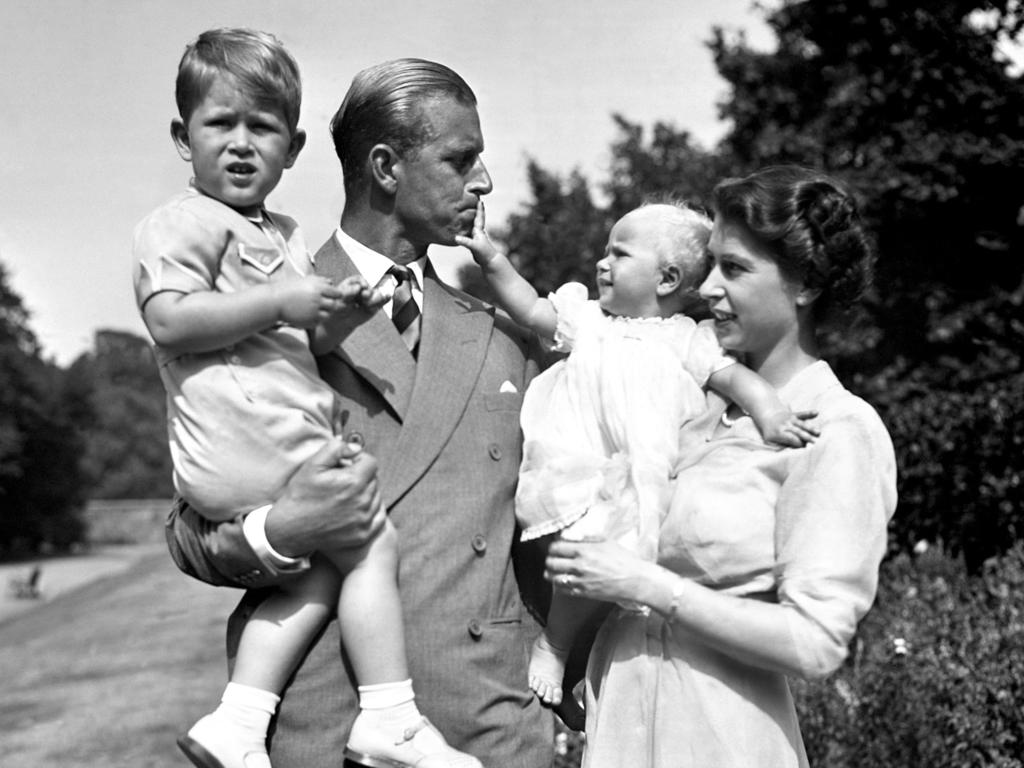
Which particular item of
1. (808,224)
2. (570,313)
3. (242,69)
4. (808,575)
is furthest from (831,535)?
(242,69)

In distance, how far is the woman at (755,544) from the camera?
8.63ft

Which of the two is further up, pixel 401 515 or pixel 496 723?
pixel 401 515

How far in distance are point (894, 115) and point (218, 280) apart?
16.5 metres

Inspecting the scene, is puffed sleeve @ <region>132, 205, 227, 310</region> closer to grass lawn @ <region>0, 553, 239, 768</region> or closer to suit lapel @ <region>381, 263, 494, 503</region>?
suit lapel @ <region>381, 263, 494, 503</region>

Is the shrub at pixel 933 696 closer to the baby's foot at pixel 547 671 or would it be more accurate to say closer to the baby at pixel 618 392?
the baby's foot at pixel 547 671

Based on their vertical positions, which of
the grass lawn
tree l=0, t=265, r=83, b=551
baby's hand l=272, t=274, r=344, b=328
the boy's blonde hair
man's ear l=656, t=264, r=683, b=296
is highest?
the boy's blonde hair

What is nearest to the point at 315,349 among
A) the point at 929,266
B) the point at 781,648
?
the point at 781,648

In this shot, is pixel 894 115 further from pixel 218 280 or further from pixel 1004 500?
pixel 218 280

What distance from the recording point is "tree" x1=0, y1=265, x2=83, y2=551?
56.5 m

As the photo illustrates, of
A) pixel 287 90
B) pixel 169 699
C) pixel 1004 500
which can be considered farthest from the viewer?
pixel 169 699

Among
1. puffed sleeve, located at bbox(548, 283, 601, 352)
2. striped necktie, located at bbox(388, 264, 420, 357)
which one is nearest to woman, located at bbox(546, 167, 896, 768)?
puffed sleeve, located at bbox(548, 283, 601, 352)

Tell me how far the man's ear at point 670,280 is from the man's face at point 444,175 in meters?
0.53

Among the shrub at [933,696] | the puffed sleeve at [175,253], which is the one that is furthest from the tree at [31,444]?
the puffed sleeve at [175,253]

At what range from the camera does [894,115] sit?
1764cm
